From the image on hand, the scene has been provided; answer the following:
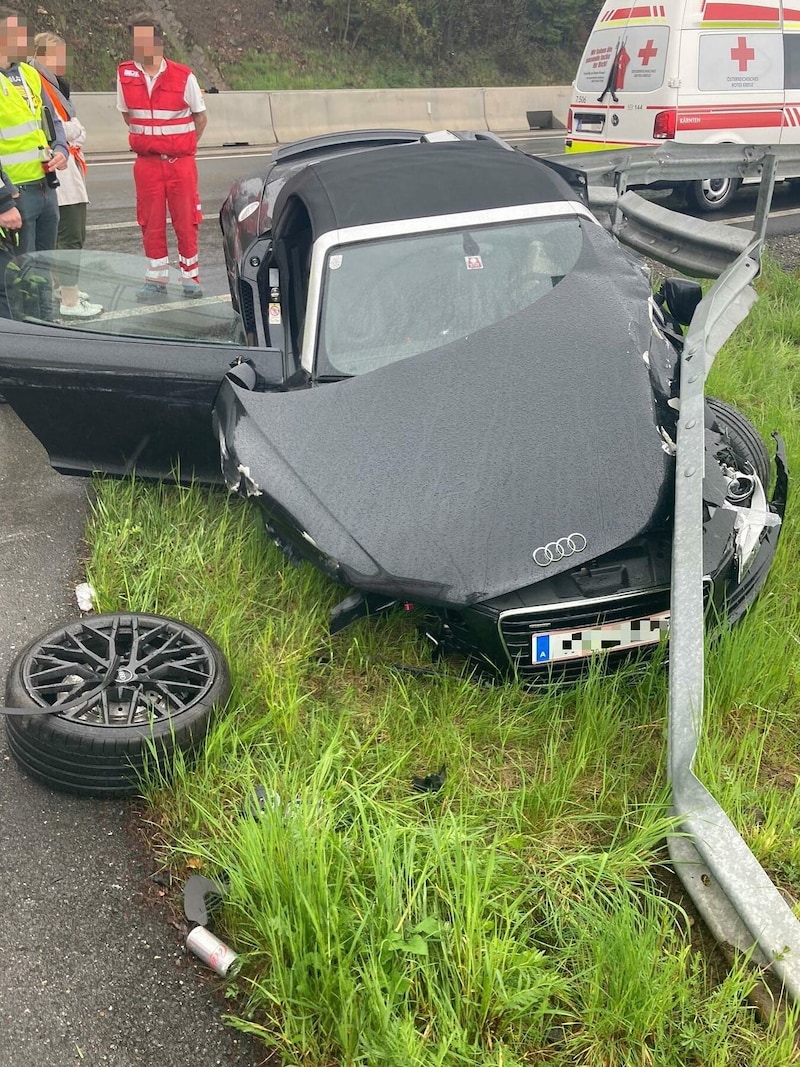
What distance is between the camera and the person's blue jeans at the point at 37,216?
5676 millimetres

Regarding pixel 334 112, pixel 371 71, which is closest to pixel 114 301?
pixel 334 112

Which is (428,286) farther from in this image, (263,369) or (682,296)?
(682,296)

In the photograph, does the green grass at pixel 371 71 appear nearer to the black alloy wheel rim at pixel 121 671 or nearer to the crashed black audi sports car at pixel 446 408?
the crashed black audi sports car at pixel 446 408

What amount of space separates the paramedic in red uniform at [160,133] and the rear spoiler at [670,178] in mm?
2853

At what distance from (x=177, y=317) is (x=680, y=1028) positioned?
3.18m

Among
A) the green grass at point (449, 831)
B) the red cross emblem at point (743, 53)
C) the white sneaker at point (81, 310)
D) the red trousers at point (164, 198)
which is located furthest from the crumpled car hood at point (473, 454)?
the red cross emblem at point (743, 53)

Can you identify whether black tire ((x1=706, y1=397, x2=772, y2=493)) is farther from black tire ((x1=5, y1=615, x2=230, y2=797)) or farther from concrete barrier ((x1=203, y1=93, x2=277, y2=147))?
concrete barrier ((x1=203, y1=93, x2=277, y2=147))

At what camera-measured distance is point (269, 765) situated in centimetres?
283

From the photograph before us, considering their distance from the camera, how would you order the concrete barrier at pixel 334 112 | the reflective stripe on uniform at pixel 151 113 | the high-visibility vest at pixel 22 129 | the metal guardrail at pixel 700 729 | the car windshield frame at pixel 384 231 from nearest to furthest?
the metal guardrail at pixel 700 729
the car windshield frame at pixel 384 231
the high-visibility vest at pixel 22 129
the reflective stripe on uniform at pixel 151 113
the concrete barrier at pixel 334 112

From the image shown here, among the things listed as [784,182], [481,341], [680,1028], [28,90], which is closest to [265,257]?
[481,341]

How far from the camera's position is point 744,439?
13.6ft

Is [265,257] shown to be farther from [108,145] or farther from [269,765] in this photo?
[108,145]

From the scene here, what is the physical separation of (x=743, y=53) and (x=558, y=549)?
8.13 metres

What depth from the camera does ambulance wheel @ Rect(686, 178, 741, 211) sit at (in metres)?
9.55
